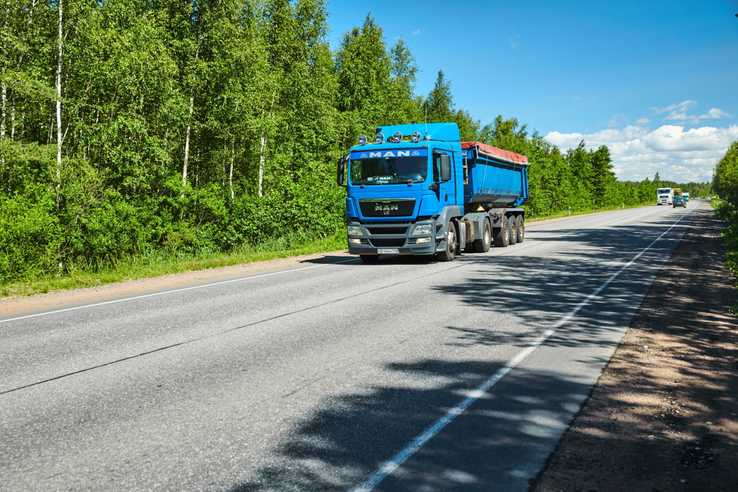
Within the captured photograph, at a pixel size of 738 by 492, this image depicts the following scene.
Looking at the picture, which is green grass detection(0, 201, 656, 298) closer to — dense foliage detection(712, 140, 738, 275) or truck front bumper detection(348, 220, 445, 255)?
truck front bumper detection(348, 220, 445, 255)

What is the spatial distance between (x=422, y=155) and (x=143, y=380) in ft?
33.9

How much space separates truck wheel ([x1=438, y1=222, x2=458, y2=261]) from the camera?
14969mm

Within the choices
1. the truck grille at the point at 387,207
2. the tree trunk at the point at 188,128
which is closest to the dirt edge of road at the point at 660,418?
the truck grille at the point at 387,207

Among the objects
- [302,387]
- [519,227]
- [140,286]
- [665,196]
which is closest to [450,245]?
[519,227]

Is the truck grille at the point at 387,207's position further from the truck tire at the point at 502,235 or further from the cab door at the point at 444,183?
the truck tire at the point at 502,235

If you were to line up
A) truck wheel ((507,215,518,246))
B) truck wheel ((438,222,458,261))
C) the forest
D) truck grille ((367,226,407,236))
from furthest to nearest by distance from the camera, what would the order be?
truck wheel ((507,215,518,246)) → the forest → truck wheel ((438,222,458,261)) → truck grille ((367,226,407,236))

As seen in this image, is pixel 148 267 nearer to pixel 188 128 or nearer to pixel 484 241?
pixel 484 241

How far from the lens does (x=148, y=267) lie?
1459 cm

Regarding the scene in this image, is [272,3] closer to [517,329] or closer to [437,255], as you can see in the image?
[437,255]

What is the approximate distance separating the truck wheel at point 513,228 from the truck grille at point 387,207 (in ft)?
25.1

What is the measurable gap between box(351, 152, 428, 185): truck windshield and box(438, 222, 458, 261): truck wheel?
1.99 m

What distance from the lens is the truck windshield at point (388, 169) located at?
14.1 metres

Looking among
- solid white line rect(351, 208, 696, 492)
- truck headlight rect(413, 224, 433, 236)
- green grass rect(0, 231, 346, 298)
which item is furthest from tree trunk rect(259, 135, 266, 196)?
solid white line rect(351, 208, 696, 492)

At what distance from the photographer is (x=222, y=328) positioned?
747 cm
